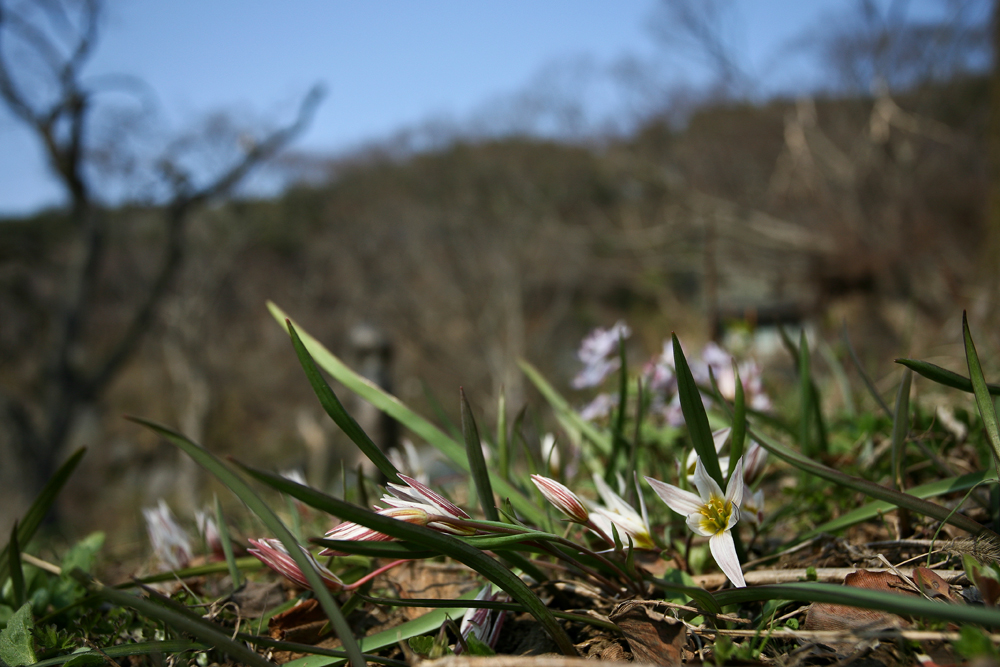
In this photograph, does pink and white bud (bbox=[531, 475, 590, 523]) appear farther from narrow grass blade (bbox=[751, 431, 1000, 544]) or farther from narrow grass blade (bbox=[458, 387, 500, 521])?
narrow grass blade (bbox=[751, 431, 1000, 544])

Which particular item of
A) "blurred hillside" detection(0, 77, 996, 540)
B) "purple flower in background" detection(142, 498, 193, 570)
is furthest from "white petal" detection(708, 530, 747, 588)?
"blurred hillside" detection(0, 77, 996, 540)

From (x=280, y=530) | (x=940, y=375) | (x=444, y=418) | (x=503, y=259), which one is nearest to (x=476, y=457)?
(x=280, y=530)

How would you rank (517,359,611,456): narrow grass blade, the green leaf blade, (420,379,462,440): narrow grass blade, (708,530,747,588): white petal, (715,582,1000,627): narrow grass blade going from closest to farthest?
1. (715,582,1000,627): narrow grass blade
2. (708,530,747,588): white petal
3. the green leaf blade
4. (420,379,462,440): narrow grass blade
5. (517,359,611,456): narrow grass blade

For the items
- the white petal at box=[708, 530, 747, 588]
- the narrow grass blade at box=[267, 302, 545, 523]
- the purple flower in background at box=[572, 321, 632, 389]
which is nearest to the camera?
the white petal at box=[708, 530, 747, 588]

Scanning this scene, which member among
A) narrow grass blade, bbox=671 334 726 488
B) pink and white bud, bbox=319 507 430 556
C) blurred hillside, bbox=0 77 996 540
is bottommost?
blurred hillside, bbox=0 77 996 540

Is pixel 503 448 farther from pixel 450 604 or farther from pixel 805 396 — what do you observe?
pixel 805 396

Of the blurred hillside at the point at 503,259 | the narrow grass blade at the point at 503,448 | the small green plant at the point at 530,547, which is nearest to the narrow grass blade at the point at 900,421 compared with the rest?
the small green plant at the point at 530,547

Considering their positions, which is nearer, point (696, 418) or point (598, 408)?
point (696, 418)
